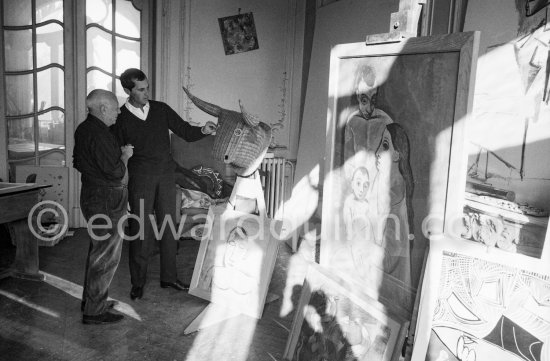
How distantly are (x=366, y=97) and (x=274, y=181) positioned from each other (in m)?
3.27

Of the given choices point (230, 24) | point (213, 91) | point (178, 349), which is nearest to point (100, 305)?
point (178, 349)

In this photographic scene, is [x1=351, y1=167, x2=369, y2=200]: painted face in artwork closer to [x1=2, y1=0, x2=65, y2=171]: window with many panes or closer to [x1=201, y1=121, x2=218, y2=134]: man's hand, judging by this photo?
[x1=201, y1=121, x2=218, y2=134]: man's hand

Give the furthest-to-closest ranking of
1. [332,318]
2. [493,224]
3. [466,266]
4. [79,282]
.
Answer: [79,282] → [493,224] → [332,318] → [466,266]

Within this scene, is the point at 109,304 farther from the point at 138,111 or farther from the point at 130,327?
the point at 138,111

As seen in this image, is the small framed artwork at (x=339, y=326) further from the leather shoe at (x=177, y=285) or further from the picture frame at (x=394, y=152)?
the leather shoe at (x=177, y=285)

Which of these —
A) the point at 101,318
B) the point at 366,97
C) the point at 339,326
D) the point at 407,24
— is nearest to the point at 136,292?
the point at 101,318

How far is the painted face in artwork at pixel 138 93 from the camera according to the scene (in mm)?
3236

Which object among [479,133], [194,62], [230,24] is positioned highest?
[230,24]

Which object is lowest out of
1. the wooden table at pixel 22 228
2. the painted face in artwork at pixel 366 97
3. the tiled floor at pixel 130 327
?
the tiled floor at pixel 130 327

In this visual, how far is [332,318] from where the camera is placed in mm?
2227

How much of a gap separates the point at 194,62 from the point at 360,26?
6.32 feet

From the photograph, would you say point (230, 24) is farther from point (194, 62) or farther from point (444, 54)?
point (444, 54)

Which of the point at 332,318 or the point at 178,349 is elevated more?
the point at 332,318

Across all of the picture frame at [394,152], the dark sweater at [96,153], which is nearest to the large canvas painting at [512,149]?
the picture frame at [394,152]
